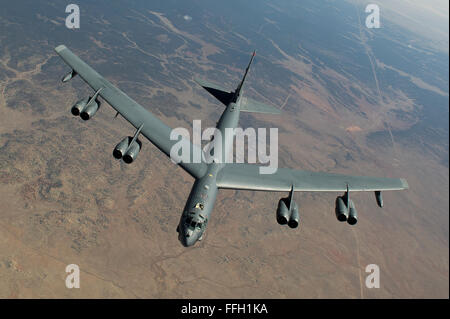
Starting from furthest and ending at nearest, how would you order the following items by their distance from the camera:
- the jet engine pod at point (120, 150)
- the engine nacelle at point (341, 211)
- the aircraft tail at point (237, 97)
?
1. the aircraft tail at point (237, 97)
2. the jet engine pod at point (120, 150)
3. the engine nacelle at point (341, 211)

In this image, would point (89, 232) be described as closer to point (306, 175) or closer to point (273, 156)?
point (306, 175)

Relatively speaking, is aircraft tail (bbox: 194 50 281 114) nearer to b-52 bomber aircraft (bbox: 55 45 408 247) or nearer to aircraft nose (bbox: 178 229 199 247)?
b-52 bomber aircraft (bbox: 55 45 408 247)

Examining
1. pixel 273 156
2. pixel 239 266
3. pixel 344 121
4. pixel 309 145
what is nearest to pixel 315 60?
pixel 344 121

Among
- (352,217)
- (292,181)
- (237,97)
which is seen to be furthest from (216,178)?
(237,97)

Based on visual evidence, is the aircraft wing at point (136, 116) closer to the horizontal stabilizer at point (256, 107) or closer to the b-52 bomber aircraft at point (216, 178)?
the b-52 bomber aircraft at point (216, 178)

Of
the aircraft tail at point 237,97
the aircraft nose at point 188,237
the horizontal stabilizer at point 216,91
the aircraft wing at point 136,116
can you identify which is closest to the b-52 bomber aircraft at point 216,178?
the aircraft wing at point 136,116

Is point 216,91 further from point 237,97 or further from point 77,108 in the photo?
point 77,108
